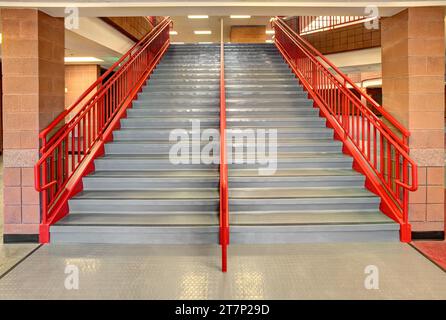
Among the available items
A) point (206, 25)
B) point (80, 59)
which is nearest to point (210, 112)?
point (80, 59)

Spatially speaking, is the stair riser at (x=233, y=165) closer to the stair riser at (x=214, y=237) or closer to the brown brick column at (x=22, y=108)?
the brown brick column at (x=22, y=108)

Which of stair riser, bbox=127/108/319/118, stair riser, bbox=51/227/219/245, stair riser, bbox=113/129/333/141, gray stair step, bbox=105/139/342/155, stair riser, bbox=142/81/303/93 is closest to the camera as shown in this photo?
stair riser, bbox=51/227/219/245

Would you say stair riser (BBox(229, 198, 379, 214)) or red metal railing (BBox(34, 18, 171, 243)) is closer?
red metal railing (BBox(34, 18, 171, 243))

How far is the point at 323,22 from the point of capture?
10953 mm

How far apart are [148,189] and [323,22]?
28.1 ft

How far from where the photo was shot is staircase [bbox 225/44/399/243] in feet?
12.9

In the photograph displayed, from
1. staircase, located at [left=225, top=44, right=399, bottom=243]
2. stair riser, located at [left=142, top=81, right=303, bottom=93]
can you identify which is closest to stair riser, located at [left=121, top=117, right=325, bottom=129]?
staircase, located at [left=225, top=44, right=399, bottom=243]

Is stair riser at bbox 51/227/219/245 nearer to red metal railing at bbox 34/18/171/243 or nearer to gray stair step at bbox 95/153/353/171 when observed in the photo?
red metal railing at bbox 34/18/171/243

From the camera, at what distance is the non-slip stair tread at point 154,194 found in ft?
14.3

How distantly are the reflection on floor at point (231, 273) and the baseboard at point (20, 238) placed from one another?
0.32 m

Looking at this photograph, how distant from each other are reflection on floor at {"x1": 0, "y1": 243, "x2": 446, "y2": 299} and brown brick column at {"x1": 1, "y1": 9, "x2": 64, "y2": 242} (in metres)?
0.60

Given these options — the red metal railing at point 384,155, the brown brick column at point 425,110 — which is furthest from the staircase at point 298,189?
the brown brick column at point 425,110
